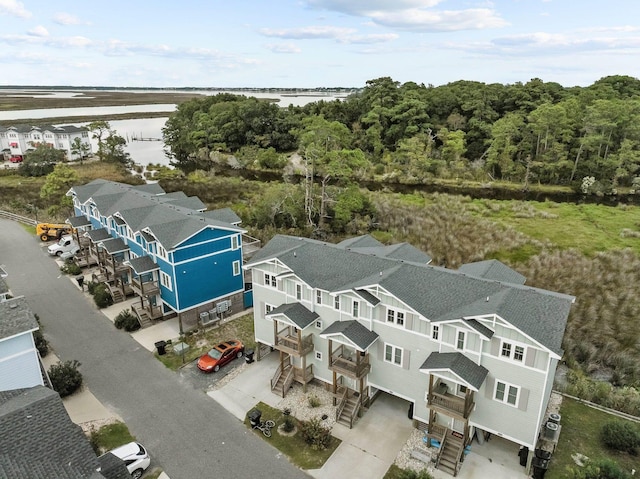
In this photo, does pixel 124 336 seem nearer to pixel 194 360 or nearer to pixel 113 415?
pixel 194 360

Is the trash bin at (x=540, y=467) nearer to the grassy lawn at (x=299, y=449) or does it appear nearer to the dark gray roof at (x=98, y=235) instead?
the grassy lawn at (x=299, y=449)

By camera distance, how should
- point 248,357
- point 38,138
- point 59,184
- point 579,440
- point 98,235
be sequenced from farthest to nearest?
point 38,138, point 59,184, point 98,235, point 248,357, point 579,440

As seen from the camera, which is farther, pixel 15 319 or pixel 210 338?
pixel 210 338

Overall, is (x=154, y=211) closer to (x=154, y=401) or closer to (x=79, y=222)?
(x=79, y=222)

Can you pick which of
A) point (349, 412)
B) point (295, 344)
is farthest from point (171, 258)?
point (349, 412)

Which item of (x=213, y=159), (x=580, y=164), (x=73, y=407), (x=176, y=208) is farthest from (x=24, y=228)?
(x=580, y=164)

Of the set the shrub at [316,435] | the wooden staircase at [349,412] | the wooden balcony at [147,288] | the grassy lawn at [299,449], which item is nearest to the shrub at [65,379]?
the wooden balcony at [147,288]
